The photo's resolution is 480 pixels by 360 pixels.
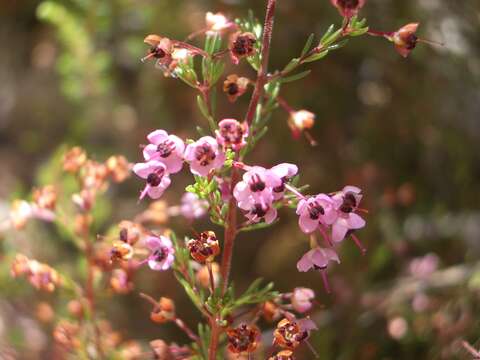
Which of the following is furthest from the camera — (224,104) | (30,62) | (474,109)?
(30,62)

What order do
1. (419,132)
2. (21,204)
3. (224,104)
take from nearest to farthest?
(21,204) → (419,132) → (224,104)

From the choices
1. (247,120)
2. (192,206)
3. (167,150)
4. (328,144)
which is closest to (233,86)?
(247,120)

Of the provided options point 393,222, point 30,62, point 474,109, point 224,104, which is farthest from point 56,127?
point 474,109

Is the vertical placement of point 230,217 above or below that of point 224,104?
below

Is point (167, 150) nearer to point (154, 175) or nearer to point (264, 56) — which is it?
point (154, 175)

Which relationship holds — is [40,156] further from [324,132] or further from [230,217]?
[230,217]

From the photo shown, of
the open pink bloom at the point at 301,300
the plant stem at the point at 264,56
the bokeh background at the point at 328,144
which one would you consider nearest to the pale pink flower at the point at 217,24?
the plant stem at the point at 264,56

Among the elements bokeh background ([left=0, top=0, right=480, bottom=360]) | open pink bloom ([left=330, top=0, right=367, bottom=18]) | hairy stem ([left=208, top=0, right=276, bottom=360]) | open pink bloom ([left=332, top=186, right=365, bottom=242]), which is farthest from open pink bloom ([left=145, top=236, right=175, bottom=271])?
bokeh background ([left=0, top=0, right=480, bottom=360])
